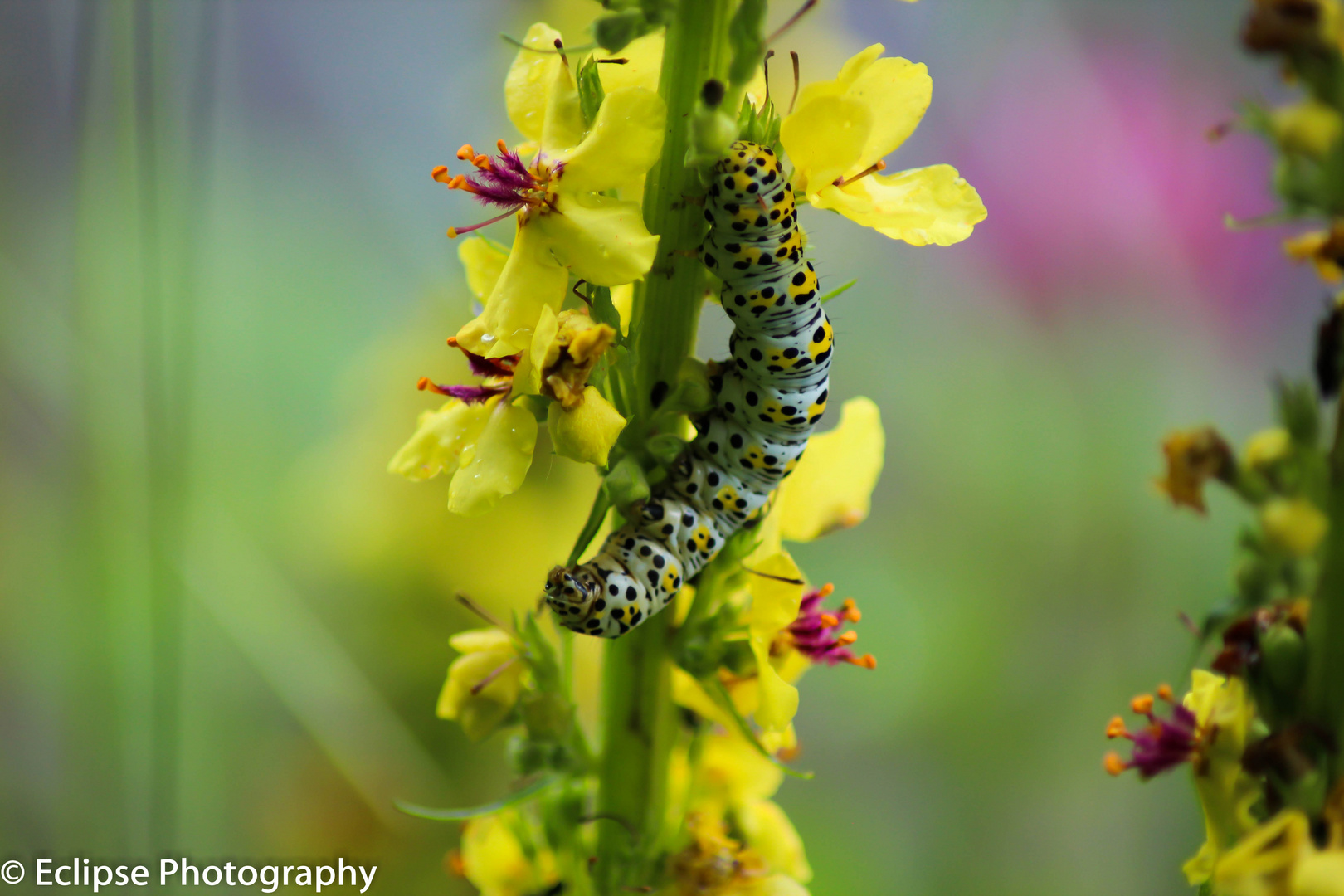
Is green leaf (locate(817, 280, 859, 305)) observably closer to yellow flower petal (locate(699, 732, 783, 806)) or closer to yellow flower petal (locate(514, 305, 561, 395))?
yellow flower petal (locate(514, 305, 561, 395))

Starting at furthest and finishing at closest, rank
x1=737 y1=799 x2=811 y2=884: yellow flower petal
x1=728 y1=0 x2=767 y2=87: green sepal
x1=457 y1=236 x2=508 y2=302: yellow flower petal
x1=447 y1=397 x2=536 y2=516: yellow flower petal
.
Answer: x1=737 y1=799 x2=811 y2=884: yellow flower petal
x1=457 y1=236 x2=508 y2=302: yellow flower petal
x1=447 y1=397 x2=536 y2=516: yellow flower petal
x1=728 y1=0 x2=767 y2=87: green sepal

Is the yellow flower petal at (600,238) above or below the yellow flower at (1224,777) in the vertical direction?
above

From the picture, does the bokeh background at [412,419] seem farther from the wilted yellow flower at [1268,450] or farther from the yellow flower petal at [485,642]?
the wilted yellow flower at [1268,450]

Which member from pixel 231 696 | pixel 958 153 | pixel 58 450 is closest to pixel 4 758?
pixel 231 696

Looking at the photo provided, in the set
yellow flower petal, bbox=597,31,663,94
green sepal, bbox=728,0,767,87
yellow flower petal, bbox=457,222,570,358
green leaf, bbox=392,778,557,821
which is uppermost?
green sepal, bbox=728,0,767,87

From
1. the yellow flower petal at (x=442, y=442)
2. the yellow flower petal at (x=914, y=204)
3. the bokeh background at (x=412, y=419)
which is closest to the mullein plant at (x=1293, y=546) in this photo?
the yellow flower petal at (x=914, y=204)

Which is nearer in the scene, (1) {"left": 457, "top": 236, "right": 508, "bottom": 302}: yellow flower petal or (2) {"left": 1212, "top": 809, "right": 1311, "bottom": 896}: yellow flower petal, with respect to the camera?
(2) {"left": 1212, "top": 809, "right": 1311, "bottom": 896}: yellow flower petal

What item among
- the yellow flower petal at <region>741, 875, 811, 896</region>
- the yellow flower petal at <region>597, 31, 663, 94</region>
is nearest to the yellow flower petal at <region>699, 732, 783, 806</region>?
the yellow flower petal at <region>741, 875, 811, 896</region>
